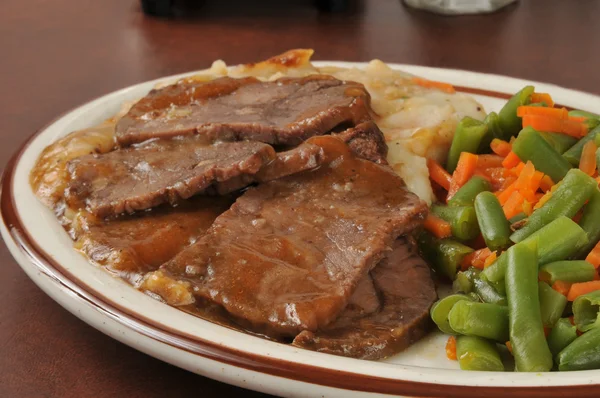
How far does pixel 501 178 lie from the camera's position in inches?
130

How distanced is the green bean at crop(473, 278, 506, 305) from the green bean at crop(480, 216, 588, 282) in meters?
0.05

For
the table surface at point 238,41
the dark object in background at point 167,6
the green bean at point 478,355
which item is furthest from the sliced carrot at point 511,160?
the dark object in background at point 167,6

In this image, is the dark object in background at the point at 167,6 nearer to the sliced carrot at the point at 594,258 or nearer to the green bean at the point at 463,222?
the green bean at the point at 463,222

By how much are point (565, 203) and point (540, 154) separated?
0.41 metres

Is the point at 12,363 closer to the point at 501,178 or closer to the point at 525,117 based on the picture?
the point at 501,178

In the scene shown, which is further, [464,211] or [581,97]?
[581,97]

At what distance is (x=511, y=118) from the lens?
3.53m

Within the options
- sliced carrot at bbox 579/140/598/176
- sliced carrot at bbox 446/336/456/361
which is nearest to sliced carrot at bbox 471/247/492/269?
sliced carrot at bbox 446/336/456/361

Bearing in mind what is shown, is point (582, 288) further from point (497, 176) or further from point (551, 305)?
point (497, 176)

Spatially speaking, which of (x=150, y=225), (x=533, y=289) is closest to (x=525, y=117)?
(x=533, y=289)

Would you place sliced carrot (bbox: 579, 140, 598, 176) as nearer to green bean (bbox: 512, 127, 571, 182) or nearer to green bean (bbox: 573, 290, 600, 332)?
green bean (bbox: 512, 127, 571, 182)

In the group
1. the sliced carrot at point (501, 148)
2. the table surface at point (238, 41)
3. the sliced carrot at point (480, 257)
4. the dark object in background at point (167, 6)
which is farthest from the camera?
the dark object in background at point (167, 6)

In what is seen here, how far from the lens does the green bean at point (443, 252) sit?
115 inches

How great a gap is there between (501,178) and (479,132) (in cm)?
26
